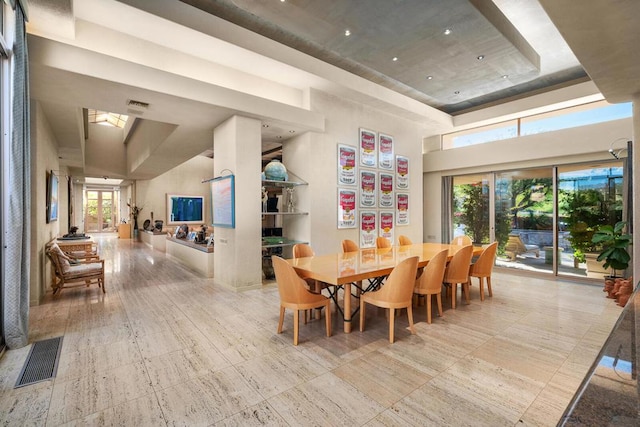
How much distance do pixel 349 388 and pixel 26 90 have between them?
416 cm

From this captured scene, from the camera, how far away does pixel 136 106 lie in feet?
14.5

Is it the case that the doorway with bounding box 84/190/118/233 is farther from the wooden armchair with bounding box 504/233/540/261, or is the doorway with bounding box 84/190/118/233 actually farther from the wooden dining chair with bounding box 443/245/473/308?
the wooden armchair with bounding box 504/233/540/261

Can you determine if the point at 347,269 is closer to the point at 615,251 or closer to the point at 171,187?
the point at 615,251

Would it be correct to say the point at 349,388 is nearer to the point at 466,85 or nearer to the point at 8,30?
the point at 8,30

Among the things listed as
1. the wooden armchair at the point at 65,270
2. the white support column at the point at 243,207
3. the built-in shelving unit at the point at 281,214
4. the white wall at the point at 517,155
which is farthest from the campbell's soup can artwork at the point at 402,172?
the wooden armchair at the point at 65,270

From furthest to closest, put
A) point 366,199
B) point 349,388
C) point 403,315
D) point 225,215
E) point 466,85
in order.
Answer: point 366,199 < point 466,85 < point 225,215 < point 403,315 < point 349,388

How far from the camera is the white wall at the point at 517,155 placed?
5.65 metres

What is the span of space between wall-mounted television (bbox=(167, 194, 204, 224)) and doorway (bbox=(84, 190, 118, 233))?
6.79 m

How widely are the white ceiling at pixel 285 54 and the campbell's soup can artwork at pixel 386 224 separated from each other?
2571 mm

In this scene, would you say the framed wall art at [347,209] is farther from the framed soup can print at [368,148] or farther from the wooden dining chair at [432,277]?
the wooden dining chair at [432,277]

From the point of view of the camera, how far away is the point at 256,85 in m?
5.42

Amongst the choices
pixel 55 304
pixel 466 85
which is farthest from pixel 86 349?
pixel 466 85

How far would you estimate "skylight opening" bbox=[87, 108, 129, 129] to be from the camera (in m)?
11.4

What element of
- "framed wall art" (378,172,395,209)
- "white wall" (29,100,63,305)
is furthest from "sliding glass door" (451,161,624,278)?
"white wall" (29,100,63,305)
